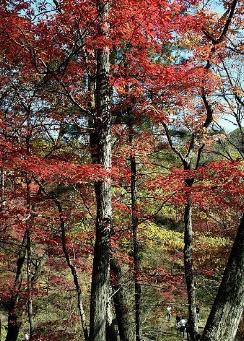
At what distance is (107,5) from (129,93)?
3.37m

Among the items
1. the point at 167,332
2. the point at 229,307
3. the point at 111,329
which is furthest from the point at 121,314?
the point at 229,307

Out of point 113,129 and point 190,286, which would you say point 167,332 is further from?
point 113,129

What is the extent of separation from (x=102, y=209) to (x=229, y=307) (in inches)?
163

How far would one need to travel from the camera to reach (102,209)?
771 cm

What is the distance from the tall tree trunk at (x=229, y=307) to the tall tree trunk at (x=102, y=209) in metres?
3.76

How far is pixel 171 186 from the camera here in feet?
33.0

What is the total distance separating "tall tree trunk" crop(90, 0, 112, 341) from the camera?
7387 millimetres

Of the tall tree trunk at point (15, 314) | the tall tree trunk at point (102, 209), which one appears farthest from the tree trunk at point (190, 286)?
the tall tree trunk at point (15, 314)

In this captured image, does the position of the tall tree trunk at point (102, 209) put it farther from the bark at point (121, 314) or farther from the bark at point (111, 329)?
the bark at point (121, 314)

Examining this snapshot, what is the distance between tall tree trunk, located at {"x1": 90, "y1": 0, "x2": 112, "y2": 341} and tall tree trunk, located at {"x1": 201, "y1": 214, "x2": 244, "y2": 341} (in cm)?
376

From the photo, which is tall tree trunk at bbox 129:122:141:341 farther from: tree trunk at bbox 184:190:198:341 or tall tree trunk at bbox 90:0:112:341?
tall tree trunk at bbox 90:0:112:341

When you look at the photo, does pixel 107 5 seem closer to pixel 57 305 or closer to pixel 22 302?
pixel 22 302

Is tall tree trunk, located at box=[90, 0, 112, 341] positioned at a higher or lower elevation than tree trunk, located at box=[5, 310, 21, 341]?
higher

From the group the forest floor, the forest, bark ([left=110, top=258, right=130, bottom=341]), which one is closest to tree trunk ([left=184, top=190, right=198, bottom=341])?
the forest
